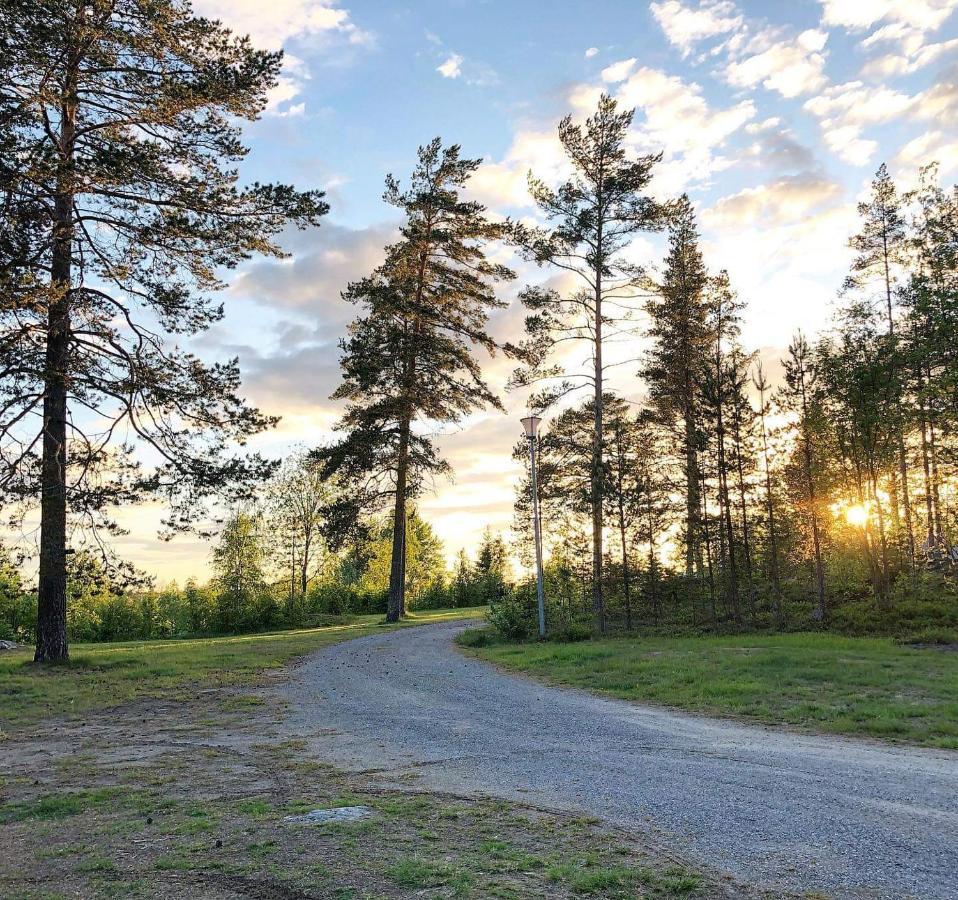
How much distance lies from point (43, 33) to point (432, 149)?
789 inches

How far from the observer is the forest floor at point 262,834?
392 cm

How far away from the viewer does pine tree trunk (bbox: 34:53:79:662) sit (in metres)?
13.5

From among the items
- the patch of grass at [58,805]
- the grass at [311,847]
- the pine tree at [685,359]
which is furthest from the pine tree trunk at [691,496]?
the patch of grass at [58,805]

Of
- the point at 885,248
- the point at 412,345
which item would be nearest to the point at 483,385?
the point at 412,345

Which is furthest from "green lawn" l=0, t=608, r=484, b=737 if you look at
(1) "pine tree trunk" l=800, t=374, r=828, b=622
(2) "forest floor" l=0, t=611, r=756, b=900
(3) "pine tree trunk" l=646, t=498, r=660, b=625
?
(1) "pine tree trunk" l=800, t=374, r=828, b=622

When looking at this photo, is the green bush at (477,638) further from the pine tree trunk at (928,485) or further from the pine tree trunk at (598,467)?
Answer: the pine tree trunk at (928,485)

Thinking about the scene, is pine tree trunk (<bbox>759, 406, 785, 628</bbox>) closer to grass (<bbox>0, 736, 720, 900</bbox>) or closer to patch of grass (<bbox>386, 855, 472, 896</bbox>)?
grass (<bbox>0, 736, 720, 900</bbox>)

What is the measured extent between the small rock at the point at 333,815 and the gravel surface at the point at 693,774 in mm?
1153

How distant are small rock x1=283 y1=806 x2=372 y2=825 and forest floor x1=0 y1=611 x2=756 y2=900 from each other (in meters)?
0.09

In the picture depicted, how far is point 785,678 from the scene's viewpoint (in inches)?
462

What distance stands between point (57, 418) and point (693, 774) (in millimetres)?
14771

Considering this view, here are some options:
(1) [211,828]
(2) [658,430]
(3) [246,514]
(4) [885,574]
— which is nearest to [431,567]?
(3) [246,514]

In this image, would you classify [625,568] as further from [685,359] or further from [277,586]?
[277,586]

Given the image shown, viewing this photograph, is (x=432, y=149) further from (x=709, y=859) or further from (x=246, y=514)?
(x=709, y=859)
